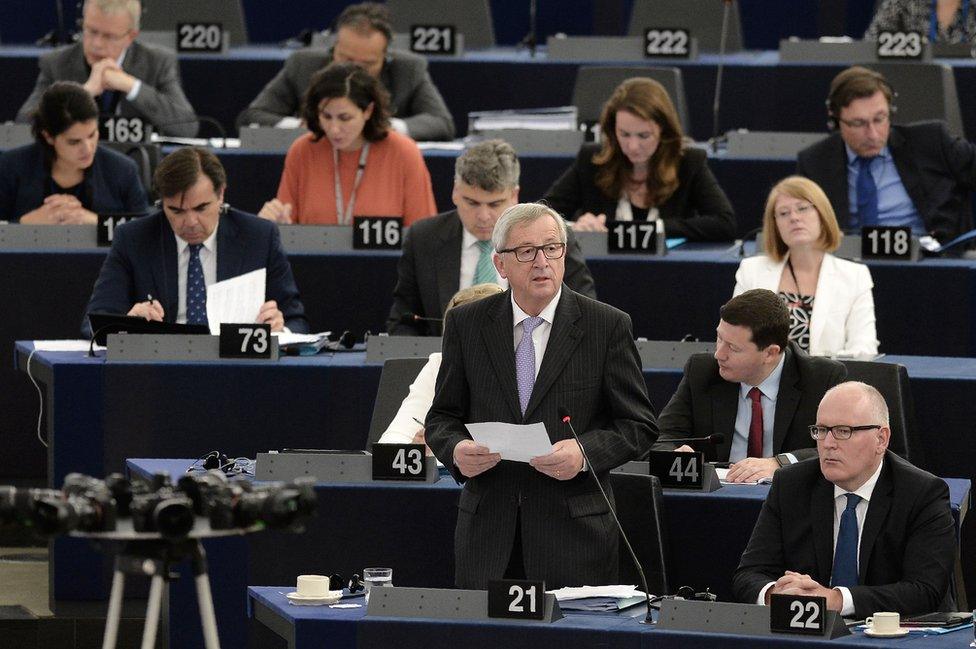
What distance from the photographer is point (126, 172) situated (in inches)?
260

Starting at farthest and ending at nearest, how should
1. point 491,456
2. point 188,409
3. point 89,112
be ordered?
point 89,112, point 188,409, point 491,456

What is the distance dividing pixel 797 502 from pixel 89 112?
9.68 feet

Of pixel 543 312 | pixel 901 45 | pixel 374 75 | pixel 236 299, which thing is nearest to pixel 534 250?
pixel 543 312

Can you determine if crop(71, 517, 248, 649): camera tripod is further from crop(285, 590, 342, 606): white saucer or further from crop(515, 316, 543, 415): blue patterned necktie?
crop(515, 316, 543, 415): blue patterned necktie

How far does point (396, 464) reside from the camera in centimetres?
479

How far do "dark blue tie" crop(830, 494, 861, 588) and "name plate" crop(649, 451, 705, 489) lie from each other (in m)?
0.47

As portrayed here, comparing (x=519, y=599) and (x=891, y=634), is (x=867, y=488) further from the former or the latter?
(x=519, y=599)

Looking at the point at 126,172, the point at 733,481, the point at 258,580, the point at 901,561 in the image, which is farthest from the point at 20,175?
the point at 901,561

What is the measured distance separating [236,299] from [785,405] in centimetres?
166

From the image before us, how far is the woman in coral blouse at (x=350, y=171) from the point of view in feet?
21.6

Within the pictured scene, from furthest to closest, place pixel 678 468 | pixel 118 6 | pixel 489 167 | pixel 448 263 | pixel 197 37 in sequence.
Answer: pixel 197 37
pixel 118 6
pixel 448 263
pixel 489 167
pixel 678 468

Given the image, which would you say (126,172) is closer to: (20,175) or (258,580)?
(20,175)

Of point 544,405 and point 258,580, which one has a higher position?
point 544,405

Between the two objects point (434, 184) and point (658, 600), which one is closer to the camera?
point (658, 600)
